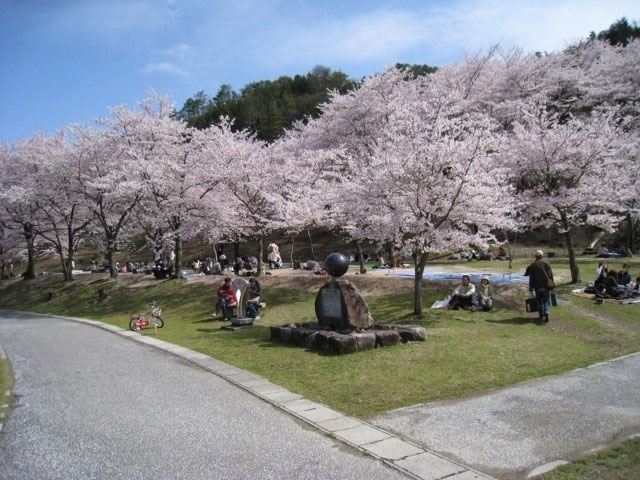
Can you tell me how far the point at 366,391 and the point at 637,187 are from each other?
1842 centimetres

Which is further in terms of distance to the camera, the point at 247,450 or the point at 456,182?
the point at 456,182

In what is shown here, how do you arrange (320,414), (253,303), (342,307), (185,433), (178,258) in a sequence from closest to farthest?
(185,433) < (320,414) < (342,307) < (253,303) < (178,258)

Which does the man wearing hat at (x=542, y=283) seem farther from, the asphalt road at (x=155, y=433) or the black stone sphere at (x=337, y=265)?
the asphalt road at (x=155, y=433)

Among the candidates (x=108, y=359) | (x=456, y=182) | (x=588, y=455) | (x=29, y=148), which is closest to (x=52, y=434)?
(x=108, y=359)

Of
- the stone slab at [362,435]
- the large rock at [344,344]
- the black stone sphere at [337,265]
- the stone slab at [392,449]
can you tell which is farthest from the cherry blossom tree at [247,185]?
the stone slab at [392,449]

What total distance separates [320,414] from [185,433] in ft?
5.57

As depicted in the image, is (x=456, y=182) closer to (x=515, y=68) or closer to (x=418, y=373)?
(x=418, y=373)

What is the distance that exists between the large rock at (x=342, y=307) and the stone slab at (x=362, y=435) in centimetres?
517

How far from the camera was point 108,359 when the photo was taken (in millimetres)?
10820

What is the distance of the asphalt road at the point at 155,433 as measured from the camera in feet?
16.0

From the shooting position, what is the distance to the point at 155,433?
591cm

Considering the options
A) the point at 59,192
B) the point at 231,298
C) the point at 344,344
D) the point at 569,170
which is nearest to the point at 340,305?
the point at 344,344

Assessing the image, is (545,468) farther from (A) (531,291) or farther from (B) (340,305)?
(A) (531,291)

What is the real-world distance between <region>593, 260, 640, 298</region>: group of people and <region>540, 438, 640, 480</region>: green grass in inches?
491
